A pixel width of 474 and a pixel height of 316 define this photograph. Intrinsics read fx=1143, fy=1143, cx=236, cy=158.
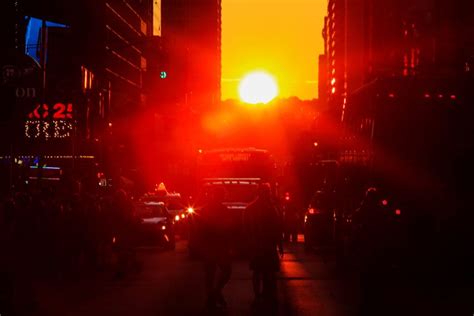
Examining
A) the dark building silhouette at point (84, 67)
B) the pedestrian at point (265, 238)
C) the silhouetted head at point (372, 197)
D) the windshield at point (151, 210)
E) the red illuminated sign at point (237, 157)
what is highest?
the dark building silhouette at point (84, 67)

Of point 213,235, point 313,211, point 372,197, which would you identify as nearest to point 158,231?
point 313,211

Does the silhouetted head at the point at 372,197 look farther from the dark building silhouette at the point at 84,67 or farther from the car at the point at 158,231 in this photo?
the car at the point at 158,231

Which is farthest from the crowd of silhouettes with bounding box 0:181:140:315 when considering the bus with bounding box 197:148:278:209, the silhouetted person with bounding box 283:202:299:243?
the bus with bounding box 197:148:278:209

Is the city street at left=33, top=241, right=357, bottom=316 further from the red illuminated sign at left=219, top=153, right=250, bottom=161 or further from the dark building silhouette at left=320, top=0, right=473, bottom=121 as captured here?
the red illuminated sign at left=219, top=153, right=250, bottom=161

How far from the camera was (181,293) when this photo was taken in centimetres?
1997

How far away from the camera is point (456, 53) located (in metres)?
52.8

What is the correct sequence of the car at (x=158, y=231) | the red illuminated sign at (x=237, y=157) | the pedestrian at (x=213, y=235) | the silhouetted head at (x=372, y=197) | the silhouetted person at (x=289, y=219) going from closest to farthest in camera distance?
the pedestrian at (x=213, y=235), the silhouetted head at (x=372, y=197), the car at (x=158, y=231), the silhouetted person at (x=289, y=219), the red illuminated sign at (x=237, y=157)

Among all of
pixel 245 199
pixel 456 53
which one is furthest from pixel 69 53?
pixel 245 199

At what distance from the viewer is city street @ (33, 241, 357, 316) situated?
16.9 m

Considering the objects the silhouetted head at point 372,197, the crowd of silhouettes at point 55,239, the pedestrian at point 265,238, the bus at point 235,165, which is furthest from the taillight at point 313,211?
the pedestrian at point 265,238

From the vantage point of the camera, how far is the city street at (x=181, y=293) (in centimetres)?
1692

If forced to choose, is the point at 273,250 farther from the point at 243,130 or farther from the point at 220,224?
the point at 243,130

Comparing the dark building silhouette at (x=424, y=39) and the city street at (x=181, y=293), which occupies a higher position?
the dark building silhouette at (x=424, y=39)

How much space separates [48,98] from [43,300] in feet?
92.1
